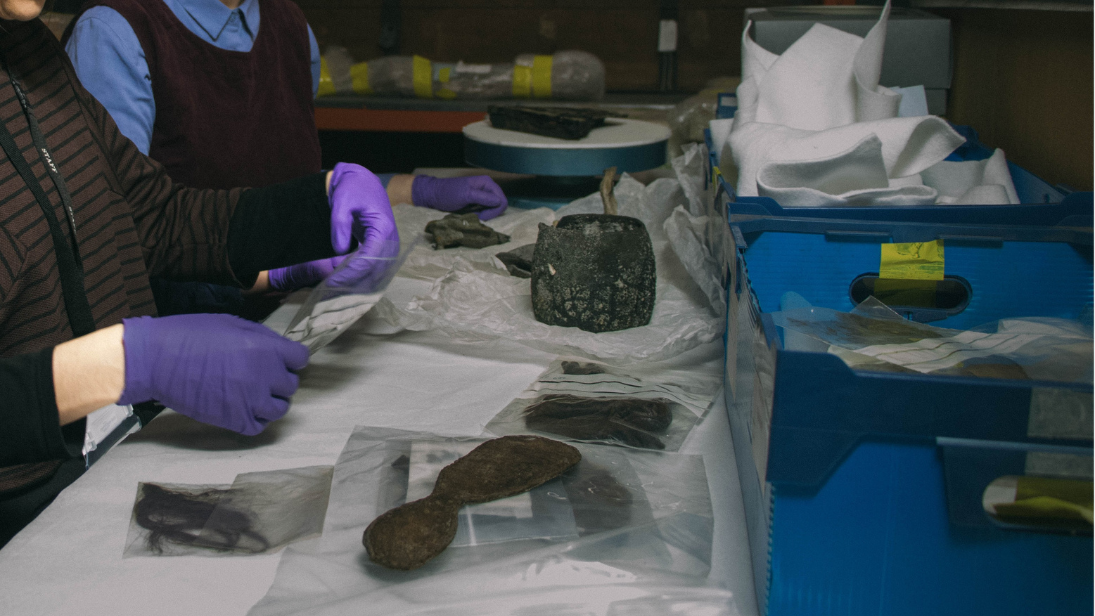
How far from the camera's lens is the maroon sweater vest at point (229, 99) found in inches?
47.6

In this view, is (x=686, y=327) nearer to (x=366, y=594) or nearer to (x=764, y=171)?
(x=764, y=171)

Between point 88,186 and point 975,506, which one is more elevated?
point 88,186

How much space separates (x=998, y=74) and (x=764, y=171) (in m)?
0.68

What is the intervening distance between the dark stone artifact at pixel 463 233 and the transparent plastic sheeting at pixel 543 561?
2.31 ft

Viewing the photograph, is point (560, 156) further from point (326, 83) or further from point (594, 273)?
point (326, 83)

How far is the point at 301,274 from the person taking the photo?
4.07ft

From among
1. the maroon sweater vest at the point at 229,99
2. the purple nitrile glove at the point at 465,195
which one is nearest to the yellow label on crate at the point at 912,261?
the purple nitrile glove at the point at 465,195

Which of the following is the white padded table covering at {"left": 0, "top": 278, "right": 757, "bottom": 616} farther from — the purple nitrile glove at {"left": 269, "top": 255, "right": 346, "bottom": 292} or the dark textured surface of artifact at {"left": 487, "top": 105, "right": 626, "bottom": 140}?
the dark textured surface of artifact at {"left": 487, "top": 105, "right": 626, "bottom": 140}

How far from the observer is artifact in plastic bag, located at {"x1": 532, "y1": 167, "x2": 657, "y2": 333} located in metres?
0.91

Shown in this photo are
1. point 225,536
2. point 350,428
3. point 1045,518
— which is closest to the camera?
point 1045,518

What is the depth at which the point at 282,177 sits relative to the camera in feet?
4.86

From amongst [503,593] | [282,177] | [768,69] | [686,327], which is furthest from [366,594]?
[282,177]

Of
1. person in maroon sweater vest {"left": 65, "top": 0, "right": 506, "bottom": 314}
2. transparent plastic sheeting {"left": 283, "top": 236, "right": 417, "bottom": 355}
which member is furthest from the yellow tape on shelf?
transparent plastic sheeting {"left": 283, "top": 236, "right": 417, "bottom": 355}

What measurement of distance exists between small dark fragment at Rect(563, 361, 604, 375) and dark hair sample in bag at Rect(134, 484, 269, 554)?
1.27 ft
